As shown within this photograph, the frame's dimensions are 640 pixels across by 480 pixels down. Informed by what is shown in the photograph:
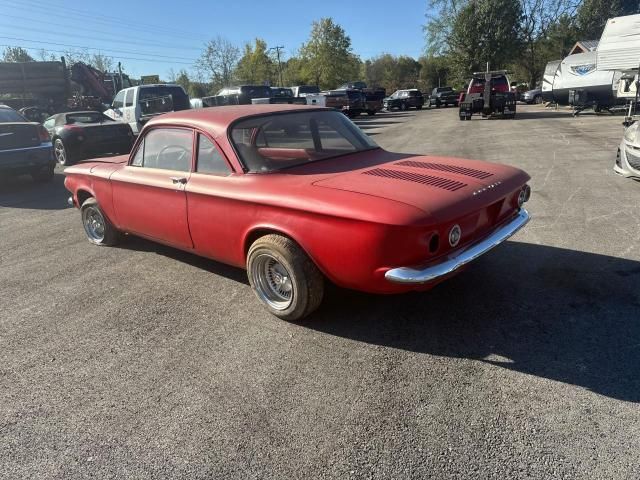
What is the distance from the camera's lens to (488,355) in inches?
118

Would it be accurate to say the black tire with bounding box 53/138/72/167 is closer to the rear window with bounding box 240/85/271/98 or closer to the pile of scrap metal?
the rear window with bounding box 240/85/271/98

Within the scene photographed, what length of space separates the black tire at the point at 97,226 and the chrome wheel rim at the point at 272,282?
2.54 metres

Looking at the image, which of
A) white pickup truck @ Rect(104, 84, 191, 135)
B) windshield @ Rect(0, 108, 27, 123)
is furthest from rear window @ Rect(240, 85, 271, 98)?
windshield @ Rect(0, 108, 27, 123)

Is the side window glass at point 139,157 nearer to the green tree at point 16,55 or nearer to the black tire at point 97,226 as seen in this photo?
the black tire at point 97,226

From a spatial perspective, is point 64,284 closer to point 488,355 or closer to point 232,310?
point 232,310

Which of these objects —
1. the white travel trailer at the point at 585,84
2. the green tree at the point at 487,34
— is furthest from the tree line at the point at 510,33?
the white travel trailer at the point at 585,84

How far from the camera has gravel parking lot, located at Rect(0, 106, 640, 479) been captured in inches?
89.7

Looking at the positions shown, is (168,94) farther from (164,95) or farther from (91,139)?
(91,139)

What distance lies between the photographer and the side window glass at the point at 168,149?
4121 mm

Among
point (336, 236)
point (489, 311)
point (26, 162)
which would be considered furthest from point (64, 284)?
point (26, 162)

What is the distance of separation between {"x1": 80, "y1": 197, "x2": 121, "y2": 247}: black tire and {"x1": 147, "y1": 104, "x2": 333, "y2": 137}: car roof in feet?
4.75

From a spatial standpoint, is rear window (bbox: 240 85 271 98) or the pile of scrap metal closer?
rear window (bbox: 240 85 271 98)

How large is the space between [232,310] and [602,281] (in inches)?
120

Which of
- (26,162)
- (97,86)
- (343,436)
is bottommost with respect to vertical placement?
(343,436)
